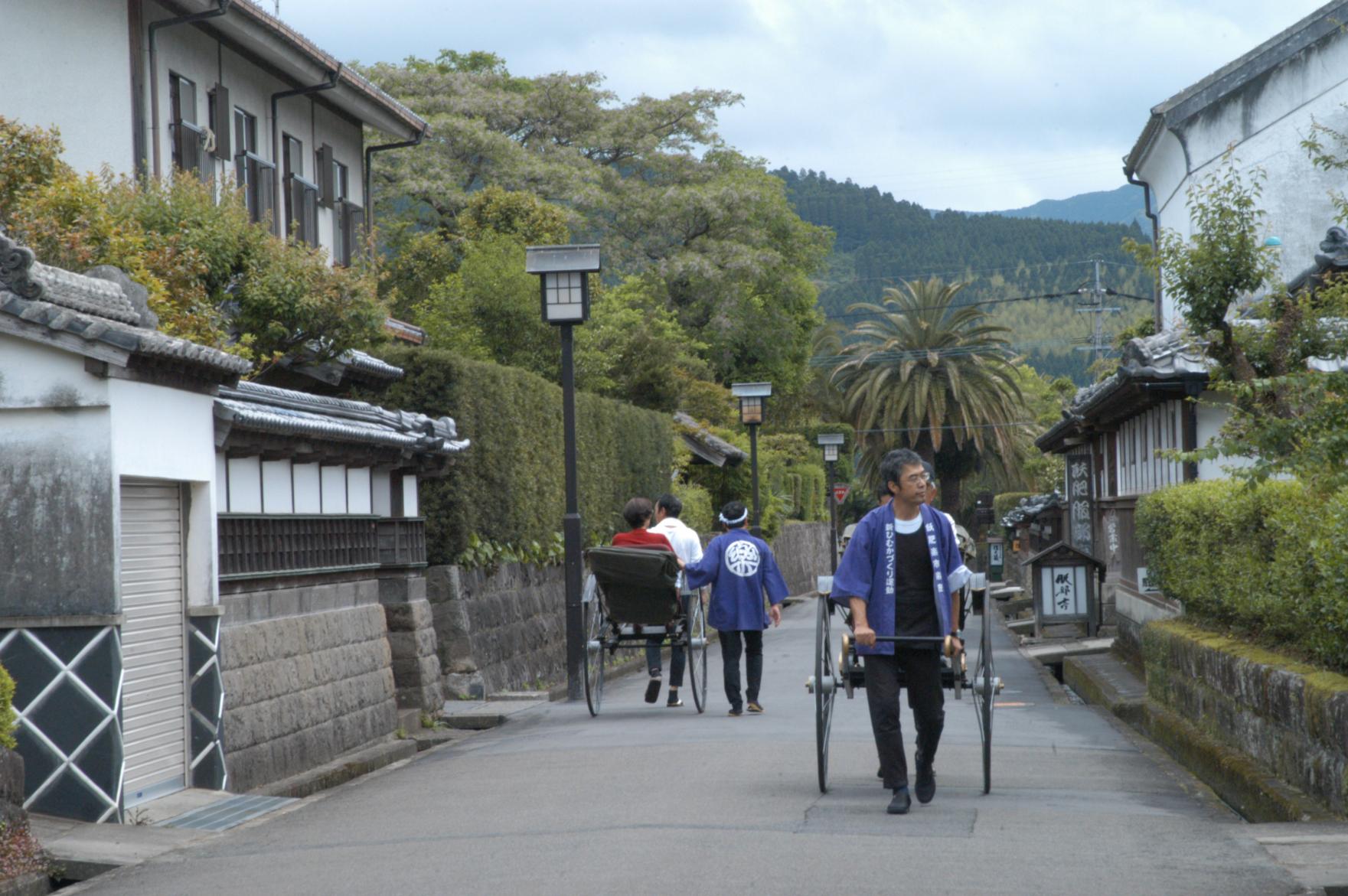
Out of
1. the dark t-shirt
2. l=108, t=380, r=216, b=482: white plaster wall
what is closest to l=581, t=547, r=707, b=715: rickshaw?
l=108, t=380, r=216, b=482: white plaster wall

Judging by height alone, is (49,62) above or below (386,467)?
above

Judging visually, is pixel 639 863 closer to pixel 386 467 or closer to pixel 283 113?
pixel 386 467

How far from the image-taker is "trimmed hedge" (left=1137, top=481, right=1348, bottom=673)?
8031 millimetres

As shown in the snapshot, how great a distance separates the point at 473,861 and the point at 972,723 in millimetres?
7473

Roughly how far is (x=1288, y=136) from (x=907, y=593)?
18.7m

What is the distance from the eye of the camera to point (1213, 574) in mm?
11797

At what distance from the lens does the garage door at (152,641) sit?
877cm

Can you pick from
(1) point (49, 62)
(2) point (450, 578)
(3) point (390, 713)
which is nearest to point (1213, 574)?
(3) point (390, 713)

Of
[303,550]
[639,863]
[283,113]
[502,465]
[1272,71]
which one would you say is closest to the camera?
[639,863]

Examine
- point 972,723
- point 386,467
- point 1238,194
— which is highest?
point 1238,194

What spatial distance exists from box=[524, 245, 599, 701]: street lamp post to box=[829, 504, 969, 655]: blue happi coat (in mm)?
8320

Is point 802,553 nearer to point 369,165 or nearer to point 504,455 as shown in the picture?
point 369,165

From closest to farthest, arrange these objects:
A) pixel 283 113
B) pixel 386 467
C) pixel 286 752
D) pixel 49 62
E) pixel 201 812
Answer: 1. pixel 201 812
2. pixel 286 752
3. pixel 386 467
4. pixel 49 62
5. pixel 283 113

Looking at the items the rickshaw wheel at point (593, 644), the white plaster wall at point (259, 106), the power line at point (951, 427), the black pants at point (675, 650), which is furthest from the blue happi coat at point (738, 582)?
the power line at point (951, 427)
